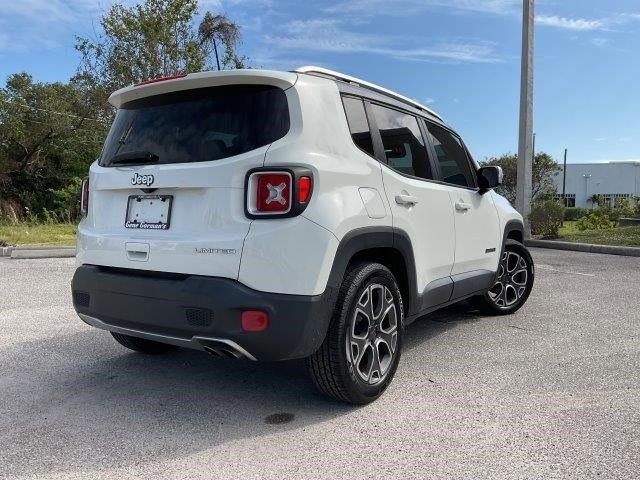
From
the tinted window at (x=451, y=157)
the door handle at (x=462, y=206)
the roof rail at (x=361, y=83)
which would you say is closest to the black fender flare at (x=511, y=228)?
the tinted window at (x=451, y=157)

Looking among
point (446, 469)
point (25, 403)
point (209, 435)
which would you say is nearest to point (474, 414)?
point (446, 469)

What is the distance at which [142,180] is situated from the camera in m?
3.16

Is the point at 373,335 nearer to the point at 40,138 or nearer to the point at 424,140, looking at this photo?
the point at 424,140

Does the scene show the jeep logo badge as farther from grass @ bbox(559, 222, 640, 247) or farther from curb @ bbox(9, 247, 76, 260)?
grass @ bbox(559, 222, 640, 247)

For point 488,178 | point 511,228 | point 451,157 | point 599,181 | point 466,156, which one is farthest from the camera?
point 599,181

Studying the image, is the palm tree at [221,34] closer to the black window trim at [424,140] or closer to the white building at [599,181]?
the black window trim at [424,140]

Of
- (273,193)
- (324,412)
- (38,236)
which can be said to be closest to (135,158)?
(273,193)

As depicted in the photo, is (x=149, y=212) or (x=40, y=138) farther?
(x=40, y=138)

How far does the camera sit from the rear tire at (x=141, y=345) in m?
4.14

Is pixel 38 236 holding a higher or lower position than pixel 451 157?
lower

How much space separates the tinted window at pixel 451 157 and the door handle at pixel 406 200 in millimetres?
721

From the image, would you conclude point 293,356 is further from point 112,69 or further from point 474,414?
point 112,69

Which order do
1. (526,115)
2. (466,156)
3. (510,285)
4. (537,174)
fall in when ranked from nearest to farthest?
(466,156)
(510,285)
(526,115)
(537,174)

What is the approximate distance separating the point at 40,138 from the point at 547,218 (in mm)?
24881
